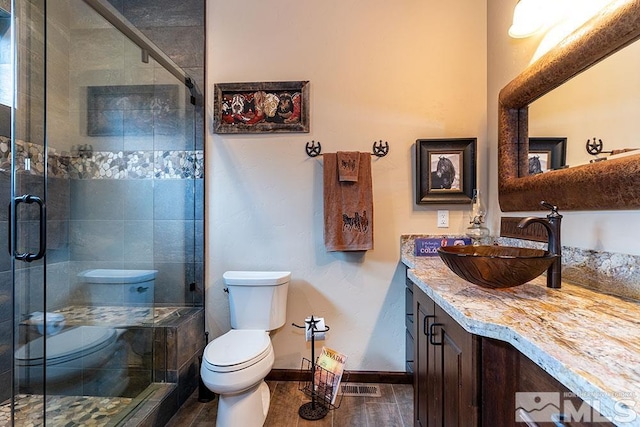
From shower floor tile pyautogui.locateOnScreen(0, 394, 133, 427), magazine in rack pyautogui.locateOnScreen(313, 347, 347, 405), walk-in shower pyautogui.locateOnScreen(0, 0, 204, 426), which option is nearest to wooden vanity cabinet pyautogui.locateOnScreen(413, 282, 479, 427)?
magazine in rack pyautogui.locateOnScreen(313, 347, 347, 405)

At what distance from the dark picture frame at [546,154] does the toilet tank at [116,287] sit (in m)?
2.45

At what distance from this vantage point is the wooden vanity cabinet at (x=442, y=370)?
857 millimetres

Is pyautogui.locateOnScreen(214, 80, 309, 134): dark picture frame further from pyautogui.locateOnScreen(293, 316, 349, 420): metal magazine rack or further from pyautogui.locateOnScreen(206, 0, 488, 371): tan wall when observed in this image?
pyautogui.locateOnScreen(293, 316, 349, 420): metal magazine rack

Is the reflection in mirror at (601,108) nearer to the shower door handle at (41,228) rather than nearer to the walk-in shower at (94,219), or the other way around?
the walk-in shower at (94,219)

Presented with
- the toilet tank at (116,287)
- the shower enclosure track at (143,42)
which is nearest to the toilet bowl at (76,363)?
the toilet tank at (116,287)

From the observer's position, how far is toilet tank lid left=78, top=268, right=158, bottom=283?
1.82 metres

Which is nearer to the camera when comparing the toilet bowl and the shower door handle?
the shower door handle

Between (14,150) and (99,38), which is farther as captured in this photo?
(99,38)

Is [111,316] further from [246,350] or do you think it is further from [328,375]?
[328,375]

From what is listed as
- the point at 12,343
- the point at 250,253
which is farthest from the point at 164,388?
the point at 250,253

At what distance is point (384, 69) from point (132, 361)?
2524mm

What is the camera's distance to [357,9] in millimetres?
2086

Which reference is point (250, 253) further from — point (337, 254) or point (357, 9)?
point (357, 9)
